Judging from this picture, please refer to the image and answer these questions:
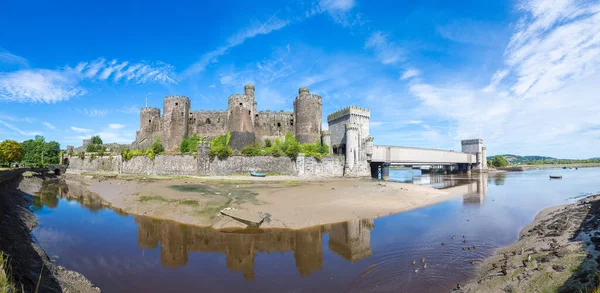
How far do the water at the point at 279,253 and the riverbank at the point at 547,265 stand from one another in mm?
713

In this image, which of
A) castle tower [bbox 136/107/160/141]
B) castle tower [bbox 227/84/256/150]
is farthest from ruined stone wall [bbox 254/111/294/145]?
castle tower [bbox 136/107/160/141]

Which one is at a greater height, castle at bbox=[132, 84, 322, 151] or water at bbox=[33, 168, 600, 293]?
castle at bbox=[132, 84, 322, 151]

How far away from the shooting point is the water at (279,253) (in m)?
7.62

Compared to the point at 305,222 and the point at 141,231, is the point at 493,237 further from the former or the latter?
the point at 141,231

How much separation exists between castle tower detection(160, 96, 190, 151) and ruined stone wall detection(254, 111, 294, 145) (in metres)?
10.1

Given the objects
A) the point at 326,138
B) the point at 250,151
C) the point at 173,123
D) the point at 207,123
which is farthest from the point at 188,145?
the point at 326,138

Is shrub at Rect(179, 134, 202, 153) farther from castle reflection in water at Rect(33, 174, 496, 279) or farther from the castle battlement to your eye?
castle reflection in water at Rect(33, 174, 496, 279)

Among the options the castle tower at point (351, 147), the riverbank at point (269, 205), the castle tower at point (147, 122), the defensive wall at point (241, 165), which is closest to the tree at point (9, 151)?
the castle tower at point (147, 122)

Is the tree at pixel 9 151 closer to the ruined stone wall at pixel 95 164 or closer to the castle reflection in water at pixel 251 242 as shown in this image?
the ruined stone wall at pixel 95 164

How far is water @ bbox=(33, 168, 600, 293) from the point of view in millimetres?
7617

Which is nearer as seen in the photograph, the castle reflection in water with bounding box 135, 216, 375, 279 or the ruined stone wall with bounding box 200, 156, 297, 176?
the castle reflection in water with bounding box 135, 216, 375, 279

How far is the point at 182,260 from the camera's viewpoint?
938cm

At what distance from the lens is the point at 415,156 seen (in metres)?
47.2

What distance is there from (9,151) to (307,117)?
59.5 metres
